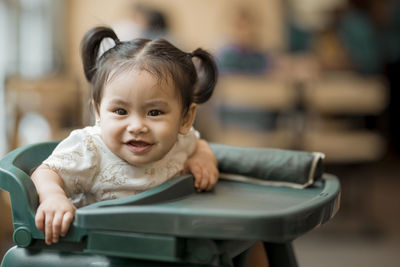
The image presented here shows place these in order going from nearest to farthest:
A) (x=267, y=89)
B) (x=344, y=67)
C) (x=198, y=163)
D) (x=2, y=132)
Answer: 1. (x=198, y=163)
2. (x=267, y=89)
3. (x=2, y=132)
4. (x=344, y=67)

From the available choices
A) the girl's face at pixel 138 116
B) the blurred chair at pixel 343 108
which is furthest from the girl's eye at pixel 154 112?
the blurred chair at pixel 343 108

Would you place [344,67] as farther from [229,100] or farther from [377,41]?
[229,100]

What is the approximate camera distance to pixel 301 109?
127 inches

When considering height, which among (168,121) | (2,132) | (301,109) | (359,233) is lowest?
(359,233)

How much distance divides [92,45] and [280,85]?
2.17 meters

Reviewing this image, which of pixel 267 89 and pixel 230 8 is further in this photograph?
pixel 230 8

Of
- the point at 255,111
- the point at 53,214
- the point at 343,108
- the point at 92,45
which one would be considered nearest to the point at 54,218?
the point at 53,214

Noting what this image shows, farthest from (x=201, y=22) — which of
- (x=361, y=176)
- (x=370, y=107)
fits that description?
(x=370, y=107)

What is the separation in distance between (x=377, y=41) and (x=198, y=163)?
5.10 metres

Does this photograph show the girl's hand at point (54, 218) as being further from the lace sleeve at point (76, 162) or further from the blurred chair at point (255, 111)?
the blurred chair at point (255, 111)

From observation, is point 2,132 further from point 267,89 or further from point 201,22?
point 201,22

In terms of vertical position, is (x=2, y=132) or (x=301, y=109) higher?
(x=301, y=109)

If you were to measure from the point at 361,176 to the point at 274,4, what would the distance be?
2.87m

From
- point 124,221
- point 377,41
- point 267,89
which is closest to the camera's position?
point 124,221
